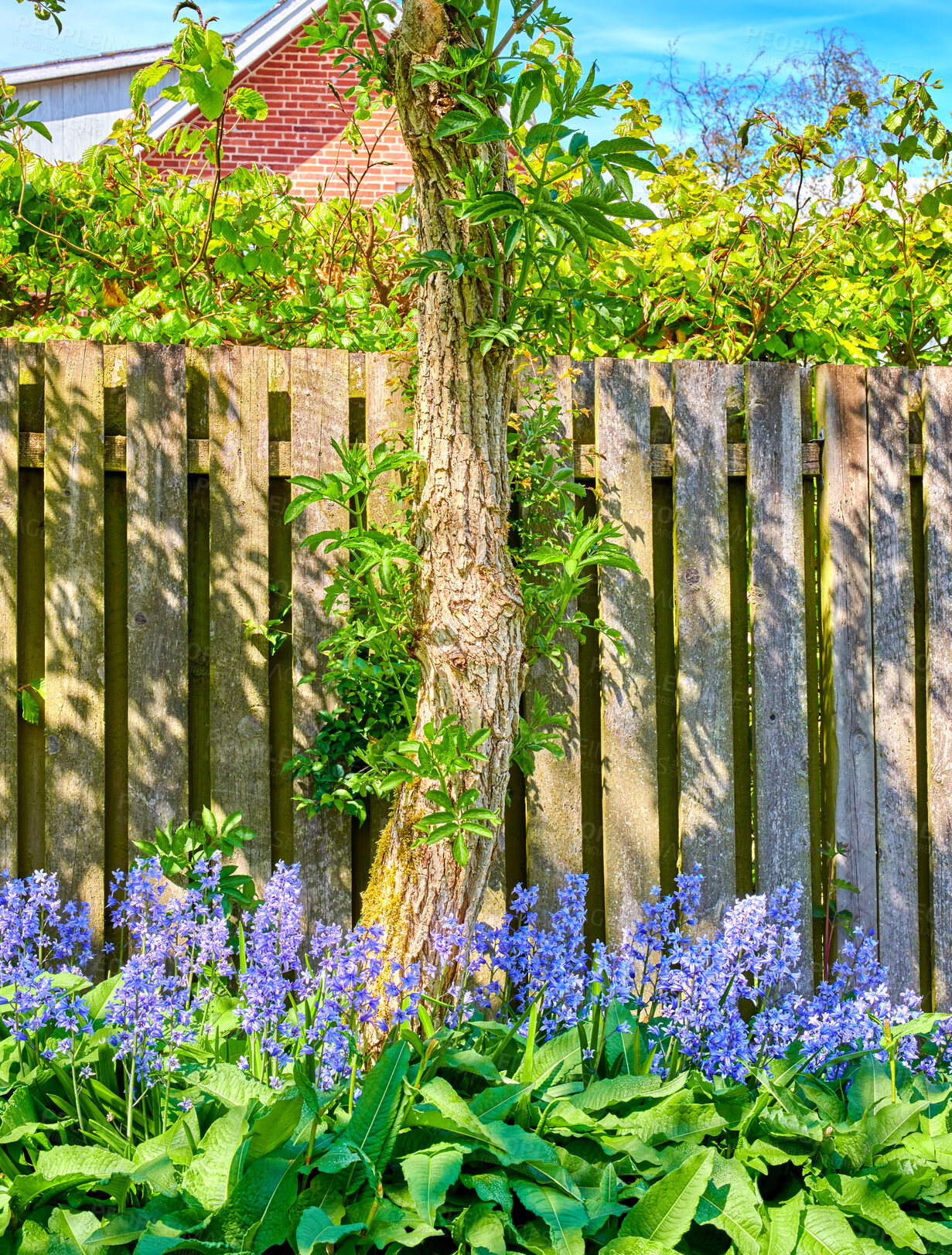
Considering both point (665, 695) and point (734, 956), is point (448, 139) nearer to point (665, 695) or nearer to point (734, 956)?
point (665, 695)

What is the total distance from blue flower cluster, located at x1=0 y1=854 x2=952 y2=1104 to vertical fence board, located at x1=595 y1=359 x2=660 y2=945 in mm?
415

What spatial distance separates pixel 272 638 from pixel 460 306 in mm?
1028

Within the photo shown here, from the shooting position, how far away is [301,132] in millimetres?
10641

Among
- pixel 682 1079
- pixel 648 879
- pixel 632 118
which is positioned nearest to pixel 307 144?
pixel 632 118

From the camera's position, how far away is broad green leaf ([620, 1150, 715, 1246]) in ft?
5.13

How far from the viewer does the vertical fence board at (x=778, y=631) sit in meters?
2.88

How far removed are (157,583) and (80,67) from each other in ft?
41.8

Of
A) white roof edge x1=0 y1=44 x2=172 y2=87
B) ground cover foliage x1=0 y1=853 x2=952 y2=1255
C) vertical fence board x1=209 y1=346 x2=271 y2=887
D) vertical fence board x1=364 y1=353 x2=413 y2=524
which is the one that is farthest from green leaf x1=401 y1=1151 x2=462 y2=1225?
white roof edge x1=0 y1=44 x2=172 y2=87

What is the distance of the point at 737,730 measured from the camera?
298cm

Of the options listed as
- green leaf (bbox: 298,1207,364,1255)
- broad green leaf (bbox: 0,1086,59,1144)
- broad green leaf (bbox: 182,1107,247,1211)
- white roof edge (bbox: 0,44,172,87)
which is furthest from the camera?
white roof edge (bbox: 0,44,172,87)

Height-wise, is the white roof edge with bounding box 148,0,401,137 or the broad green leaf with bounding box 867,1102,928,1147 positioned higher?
the white roof edge with bounding box 148,0,401,137

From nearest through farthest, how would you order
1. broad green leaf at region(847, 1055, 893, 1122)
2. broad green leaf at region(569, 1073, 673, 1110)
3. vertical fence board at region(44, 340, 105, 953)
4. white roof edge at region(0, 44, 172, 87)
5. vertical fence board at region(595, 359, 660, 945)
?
broad green leaf at region(569, 1073, 673, 1110)
broad green leaf at region(847, 1055, 893, 1122)
vertical fence board at region(44, 340, 105, 953)
vertical fence board at region(595, 359, 660, 945)
white roof edge at region(0, 44, 172, 87)

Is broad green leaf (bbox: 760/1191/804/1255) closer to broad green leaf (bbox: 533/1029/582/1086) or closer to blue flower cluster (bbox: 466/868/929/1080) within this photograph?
blue flower cluster (bbox: 466/868/929/1080)

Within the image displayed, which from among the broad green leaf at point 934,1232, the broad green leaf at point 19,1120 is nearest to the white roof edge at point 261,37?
the broad green leaf at point 19,1120
